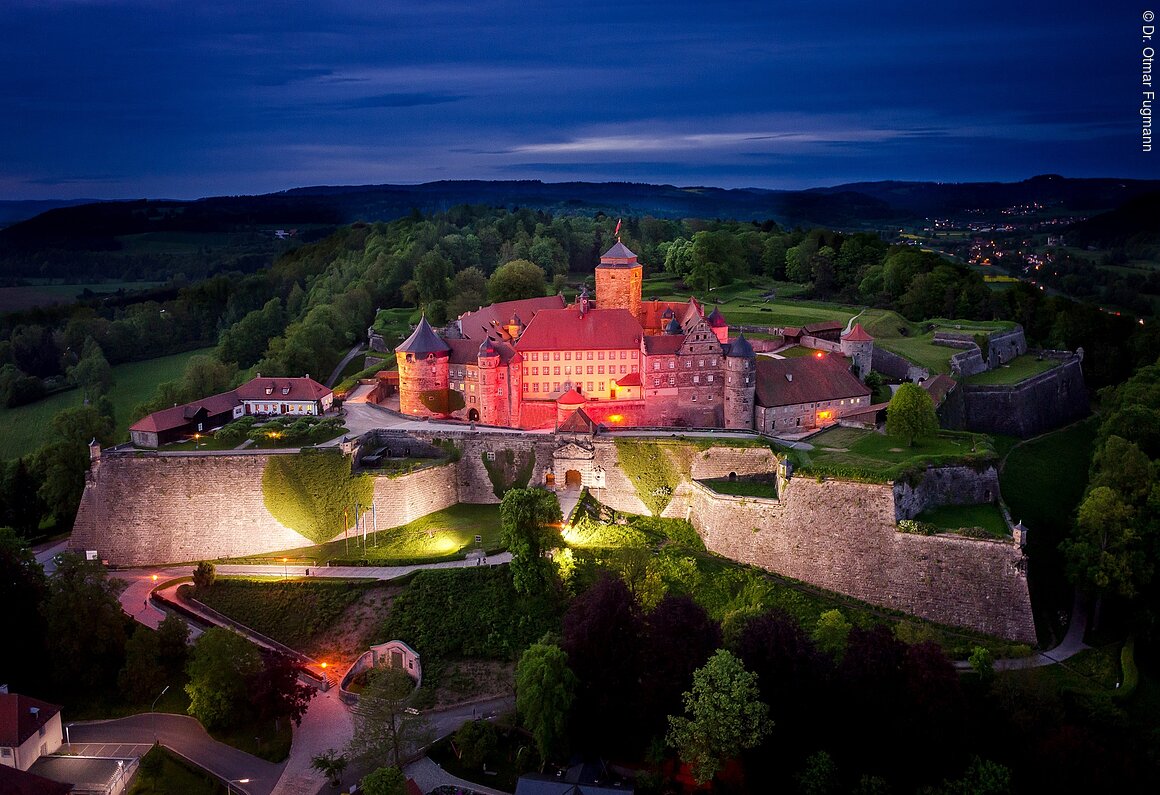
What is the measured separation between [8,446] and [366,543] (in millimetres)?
30416

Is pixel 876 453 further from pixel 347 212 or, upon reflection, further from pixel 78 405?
pixel 347 212

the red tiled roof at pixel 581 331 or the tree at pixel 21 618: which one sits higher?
the red tiled roof at pixel 581 331

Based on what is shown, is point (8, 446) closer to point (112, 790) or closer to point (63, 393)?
point (63, 393)

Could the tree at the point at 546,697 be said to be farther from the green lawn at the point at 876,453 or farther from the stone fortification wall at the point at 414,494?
the stone fortification wall at the point at 414,494

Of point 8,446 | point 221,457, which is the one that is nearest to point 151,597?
point 221,457

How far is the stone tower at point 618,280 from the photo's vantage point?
174ft

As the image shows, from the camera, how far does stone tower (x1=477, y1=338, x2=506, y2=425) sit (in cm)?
4609

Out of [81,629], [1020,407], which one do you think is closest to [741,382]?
[1020,407]

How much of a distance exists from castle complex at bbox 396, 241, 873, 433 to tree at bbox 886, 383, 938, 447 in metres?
4.80

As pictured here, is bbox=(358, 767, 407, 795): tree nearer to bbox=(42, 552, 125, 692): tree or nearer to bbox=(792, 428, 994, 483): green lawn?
bbox=(42, 552, 125, 692): tree

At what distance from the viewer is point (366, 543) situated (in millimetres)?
41906

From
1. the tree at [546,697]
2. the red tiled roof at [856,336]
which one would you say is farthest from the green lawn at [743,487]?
the red tiled roof at [856,336]

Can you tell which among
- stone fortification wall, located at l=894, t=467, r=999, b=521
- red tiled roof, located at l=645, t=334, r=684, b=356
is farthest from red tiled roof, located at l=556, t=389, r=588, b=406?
stone fortification wall, located at l=894, t=467, r=999, b=521

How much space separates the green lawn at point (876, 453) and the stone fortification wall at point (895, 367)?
10153mm
